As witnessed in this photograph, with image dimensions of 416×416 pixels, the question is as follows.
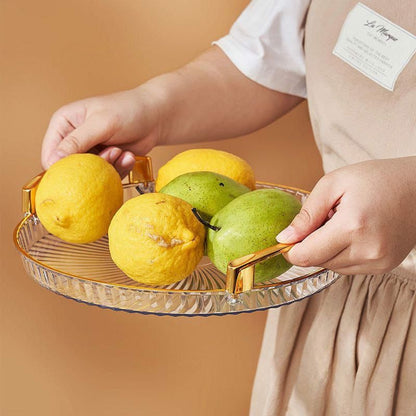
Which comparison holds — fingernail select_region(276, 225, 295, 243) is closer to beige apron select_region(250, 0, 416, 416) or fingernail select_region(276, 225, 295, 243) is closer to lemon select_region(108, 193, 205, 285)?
lemon select_region(108, 193, 205, 285)

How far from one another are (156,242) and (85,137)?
0.85ft

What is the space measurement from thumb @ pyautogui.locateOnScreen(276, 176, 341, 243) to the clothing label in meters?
0.26

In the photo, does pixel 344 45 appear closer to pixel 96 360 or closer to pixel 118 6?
pixel 118 6

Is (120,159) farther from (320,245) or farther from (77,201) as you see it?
(320,245)

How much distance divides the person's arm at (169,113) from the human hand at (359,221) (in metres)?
0.31

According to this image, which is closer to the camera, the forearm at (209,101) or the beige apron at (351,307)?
the beige apron at (351,307)

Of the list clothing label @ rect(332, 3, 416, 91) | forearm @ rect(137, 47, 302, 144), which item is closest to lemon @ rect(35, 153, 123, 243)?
forearm @ rect(137, 47, 302, 144)

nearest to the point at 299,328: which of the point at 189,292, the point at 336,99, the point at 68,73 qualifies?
the point at 336,99

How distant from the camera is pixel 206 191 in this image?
58cm

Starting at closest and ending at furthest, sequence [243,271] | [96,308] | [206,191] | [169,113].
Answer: [243,271]
[206,191]
[169,113]
[96,308]

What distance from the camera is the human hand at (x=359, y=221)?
48 centimetres

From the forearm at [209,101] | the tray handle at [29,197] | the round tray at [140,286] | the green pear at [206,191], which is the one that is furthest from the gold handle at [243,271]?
the forearm at [209,101]

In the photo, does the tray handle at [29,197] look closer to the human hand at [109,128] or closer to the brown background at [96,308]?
the human hand at [109,128]

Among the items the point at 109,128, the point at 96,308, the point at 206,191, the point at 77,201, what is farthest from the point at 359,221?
the point at 96,308
